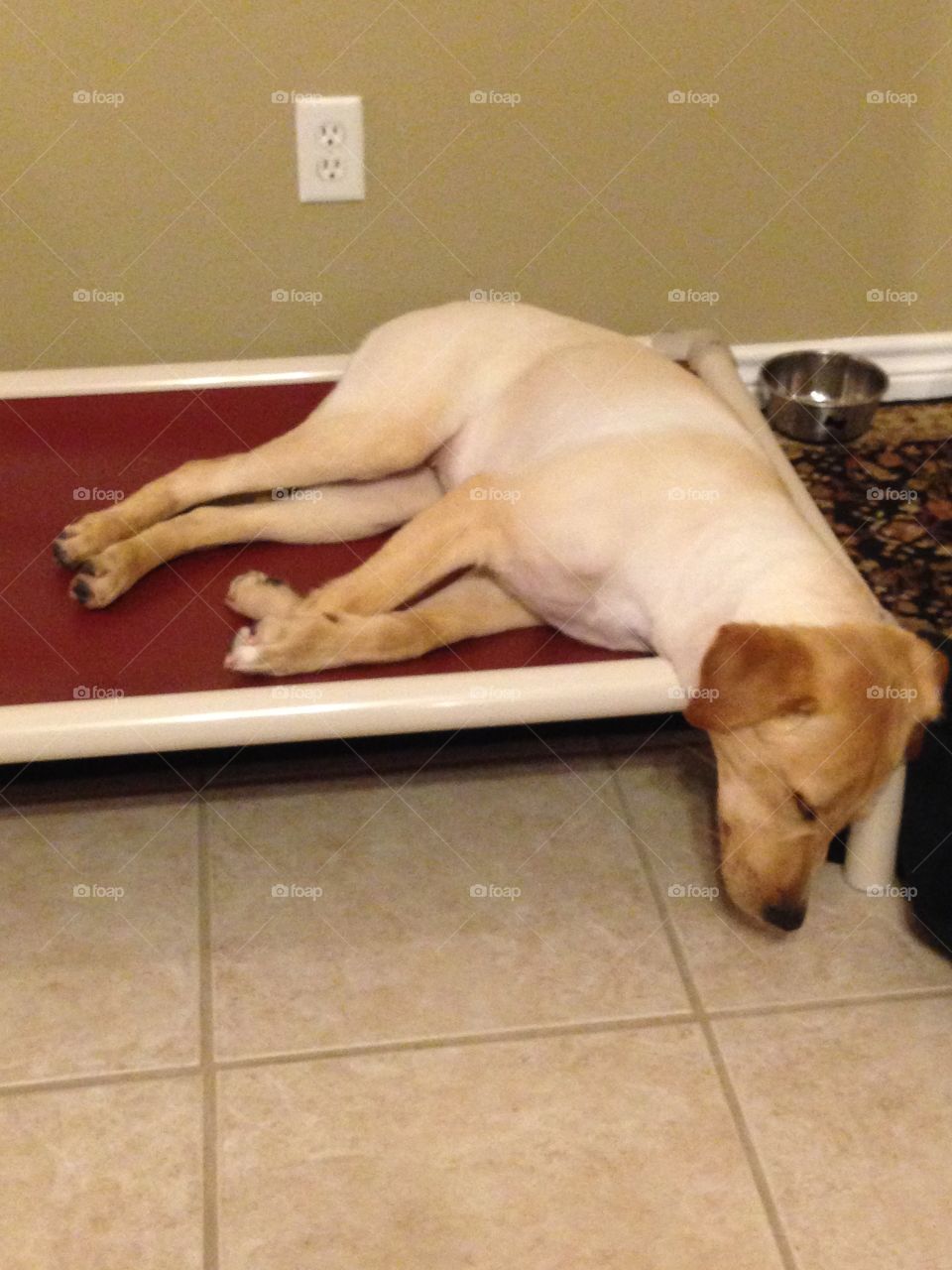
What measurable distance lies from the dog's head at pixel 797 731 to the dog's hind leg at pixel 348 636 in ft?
1.14

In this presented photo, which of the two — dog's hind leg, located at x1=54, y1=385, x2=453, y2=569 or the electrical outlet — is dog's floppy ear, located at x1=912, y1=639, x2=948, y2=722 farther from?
the electrical outlet

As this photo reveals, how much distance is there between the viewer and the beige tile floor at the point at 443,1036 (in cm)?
143

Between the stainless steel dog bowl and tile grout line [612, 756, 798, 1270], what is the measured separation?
3.16 feet

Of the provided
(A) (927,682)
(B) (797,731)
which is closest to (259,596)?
Result: (B) (797,731)

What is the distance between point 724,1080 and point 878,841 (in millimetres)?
378

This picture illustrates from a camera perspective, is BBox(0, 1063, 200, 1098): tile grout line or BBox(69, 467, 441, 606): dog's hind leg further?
BBox(69, 467, 441, 606): dog's hind leg

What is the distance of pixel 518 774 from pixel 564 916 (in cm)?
27

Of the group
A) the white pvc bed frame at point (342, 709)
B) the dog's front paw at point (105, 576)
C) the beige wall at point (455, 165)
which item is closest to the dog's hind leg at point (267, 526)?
the dog's front paw at point (105, 576)

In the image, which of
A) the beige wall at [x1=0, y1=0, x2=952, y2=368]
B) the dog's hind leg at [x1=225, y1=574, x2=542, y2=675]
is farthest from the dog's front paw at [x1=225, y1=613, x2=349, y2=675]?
the beige wall at [x1=0, y1=0, x2=952, y2=368]

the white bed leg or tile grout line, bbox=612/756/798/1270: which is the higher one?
the white bed leg

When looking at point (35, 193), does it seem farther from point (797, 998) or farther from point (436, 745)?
point (797, 998)

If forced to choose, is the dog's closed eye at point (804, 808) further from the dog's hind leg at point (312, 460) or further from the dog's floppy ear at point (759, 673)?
the dog's hind leg at point (312, 460)

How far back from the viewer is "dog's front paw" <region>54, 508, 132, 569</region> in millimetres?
1726

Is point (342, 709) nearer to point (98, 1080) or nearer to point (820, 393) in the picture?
point (98, 1080)
